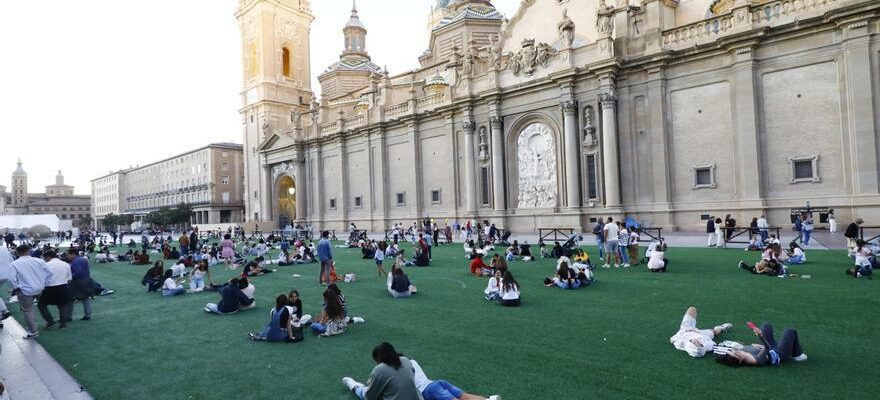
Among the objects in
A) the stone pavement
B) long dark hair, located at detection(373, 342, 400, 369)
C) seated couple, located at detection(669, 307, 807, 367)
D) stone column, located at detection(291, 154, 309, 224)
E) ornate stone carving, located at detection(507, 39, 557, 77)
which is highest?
ornate stone carving, located at detection(507, 39, 557, 77)

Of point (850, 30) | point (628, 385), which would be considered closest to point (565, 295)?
point (628, 385)

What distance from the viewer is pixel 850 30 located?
23.1 m

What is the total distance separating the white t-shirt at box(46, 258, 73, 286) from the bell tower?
47424mm

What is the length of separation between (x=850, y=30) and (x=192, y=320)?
2972 centimetres

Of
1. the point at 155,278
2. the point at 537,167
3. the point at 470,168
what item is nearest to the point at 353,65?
the point at 470,168

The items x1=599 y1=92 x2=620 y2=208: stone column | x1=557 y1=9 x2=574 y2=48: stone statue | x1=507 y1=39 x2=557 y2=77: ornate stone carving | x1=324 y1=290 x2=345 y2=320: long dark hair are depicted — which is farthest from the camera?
x1=507 y1=39 x2=557 y2=77: ornate stone carving

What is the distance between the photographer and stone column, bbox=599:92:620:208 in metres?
29.5

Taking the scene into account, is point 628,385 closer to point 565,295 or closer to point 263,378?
point 263,378

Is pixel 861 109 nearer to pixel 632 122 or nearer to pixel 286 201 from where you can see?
pixel 632 122

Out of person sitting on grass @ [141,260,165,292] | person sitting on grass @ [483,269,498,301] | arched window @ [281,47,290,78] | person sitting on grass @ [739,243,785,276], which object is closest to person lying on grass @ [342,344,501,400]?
person sitting on grass @ [483,269,498,301]

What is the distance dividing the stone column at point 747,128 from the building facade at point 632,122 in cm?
7

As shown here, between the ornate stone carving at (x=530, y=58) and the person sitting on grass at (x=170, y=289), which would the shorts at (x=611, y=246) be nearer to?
the person sitting on grass at (x=170, y=289)

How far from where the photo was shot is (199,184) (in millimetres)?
85062

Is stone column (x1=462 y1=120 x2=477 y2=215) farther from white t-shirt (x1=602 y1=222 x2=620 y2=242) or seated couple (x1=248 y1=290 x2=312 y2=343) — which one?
seated couple (x1=248 y1=290 x2=312 y2=343)
